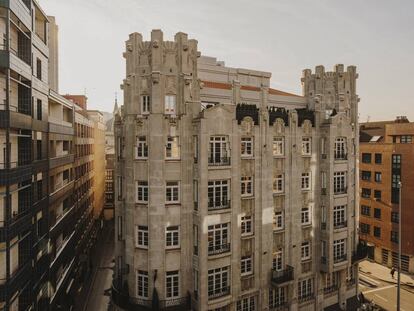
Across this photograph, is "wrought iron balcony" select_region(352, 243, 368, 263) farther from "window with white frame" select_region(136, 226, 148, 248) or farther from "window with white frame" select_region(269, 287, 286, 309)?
"window with white frame" select_region(136, 226, 148, 248)

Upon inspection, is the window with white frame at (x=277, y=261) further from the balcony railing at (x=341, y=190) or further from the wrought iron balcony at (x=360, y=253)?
the wrought iron balcony at (x=360, y=253)

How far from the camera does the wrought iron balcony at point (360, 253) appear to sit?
3749 cm

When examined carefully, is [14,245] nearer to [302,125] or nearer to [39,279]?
[39,279]

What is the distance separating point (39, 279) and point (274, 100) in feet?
96.6

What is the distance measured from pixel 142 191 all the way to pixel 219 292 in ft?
37.8

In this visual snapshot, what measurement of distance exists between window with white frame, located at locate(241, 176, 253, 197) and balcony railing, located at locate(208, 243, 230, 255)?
504 cm

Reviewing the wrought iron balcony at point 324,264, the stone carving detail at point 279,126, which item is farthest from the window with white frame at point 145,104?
the wrought iron balcony at point 324,264

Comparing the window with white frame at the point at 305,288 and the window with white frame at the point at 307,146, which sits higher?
the window with white frame at the point at 307,146

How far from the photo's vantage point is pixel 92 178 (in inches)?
2559

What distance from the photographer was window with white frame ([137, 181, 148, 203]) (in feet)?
91.2

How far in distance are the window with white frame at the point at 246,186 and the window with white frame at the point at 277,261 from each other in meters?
7.30

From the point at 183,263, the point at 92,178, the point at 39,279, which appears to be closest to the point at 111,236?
the point at 92,178

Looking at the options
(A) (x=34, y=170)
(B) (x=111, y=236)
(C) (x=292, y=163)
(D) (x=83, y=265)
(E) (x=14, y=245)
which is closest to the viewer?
(E) (x=14, y=245)

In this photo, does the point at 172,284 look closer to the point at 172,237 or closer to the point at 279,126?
the point at 172,237
